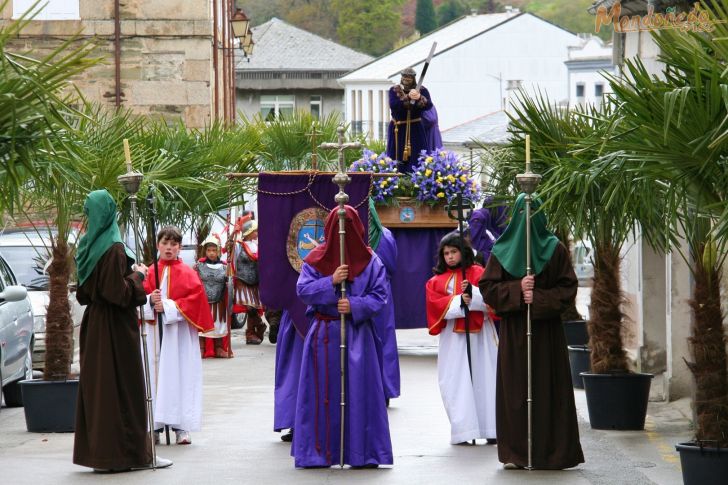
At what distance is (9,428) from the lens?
14.4m

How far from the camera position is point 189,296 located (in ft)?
42.5

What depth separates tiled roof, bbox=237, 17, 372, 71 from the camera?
285 ft

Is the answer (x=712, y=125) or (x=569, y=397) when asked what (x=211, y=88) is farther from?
(x=712, y=125)

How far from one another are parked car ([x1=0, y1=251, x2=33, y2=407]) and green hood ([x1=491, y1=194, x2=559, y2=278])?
16.2 ft

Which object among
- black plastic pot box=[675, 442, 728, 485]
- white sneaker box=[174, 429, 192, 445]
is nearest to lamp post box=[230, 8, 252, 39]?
white sneaker box=[174, 429, 192, 445]

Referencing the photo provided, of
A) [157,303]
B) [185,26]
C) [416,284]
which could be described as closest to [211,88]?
[185,26]

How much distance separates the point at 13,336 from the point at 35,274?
3695mm

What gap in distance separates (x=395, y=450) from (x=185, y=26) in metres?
20.8

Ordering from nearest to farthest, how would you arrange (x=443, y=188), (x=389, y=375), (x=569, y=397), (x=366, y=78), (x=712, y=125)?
1. (x=712, y=125)
2. (x=569, y=397)
3. (x=389, y=375)
4. (x=443, y=188)
5. (x=366, y=78)

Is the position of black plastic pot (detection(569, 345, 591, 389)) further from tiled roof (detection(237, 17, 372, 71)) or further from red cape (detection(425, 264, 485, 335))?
tiled roof (detection(237, 17, 372, 71))

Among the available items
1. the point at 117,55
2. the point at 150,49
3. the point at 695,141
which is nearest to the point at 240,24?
the point at 150,49

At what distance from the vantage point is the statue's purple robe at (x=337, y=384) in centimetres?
1124

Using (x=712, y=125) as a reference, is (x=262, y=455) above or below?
below

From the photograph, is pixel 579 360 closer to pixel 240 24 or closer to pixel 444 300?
pixel 444 300
